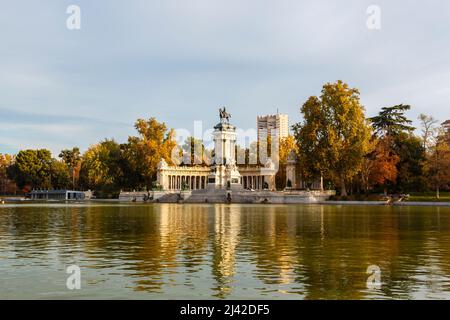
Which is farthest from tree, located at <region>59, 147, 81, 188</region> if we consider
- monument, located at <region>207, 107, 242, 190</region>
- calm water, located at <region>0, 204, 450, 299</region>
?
calm water, located at <region>0, 204, 450, 299</region>

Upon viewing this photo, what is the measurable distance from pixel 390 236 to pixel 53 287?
1707 centimetres

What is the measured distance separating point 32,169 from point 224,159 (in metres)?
60.1

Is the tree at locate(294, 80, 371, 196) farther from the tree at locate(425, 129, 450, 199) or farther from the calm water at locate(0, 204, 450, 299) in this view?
the calm water at locate(0, 204, 450, 299)

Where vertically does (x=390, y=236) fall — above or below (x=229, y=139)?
below

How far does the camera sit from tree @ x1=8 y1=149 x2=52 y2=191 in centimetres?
14175

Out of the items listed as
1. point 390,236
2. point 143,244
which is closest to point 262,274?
point 143,244

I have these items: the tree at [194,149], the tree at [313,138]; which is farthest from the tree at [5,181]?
the tree at [313,138]

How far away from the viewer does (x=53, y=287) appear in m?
13.3

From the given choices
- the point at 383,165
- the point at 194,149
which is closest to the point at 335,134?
the point at 383,165

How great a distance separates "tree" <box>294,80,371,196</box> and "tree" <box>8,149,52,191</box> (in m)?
80.2

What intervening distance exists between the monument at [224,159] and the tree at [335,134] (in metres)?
19.2

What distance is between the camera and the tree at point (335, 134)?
3282 inches
